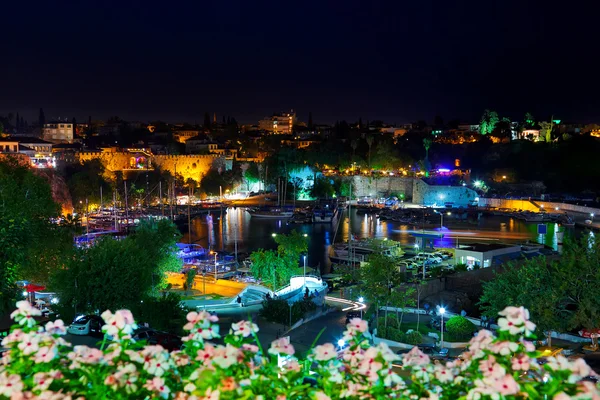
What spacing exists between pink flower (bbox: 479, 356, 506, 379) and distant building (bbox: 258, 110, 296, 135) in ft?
234

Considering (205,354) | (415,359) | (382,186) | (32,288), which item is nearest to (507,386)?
(415,359)

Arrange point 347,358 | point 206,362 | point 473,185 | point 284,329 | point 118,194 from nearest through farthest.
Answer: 1. point 206,362
2. point 347,358
3. point 284,329
4. point 118,194
5. point 473,185

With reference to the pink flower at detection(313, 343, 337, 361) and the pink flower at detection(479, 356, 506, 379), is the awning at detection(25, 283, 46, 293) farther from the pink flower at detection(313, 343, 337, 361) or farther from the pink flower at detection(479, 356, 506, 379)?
the pink flower at detection(479, 356, 506, 379)

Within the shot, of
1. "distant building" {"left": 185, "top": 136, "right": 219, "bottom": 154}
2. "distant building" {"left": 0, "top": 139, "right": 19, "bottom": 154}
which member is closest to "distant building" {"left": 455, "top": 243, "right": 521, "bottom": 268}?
"distant building" {"left": 0, "top": 139, "right": 19, "bottom": 154}

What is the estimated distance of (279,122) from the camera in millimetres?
74750

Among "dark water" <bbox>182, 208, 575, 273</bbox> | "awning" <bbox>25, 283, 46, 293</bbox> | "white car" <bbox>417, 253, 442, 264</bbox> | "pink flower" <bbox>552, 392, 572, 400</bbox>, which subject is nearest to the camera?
"pink flower" <bbox>552, 392, 572, 400</bbox>

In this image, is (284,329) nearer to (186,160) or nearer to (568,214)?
(568,214)

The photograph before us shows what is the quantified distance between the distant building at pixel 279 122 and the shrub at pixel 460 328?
64.4 m

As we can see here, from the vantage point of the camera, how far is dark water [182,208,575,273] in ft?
77.3

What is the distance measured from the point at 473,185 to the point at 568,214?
32.1 feet

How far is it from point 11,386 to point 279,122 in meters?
73.4

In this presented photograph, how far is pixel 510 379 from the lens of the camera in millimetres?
1971

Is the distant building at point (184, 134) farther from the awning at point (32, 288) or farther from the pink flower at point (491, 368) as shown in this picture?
the pink flower at point (491, 368)

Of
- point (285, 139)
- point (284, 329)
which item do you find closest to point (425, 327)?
point (284, 329)
